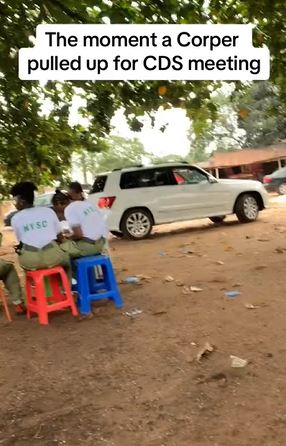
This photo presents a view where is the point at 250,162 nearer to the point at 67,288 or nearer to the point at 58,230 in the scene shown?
the point at 58,230

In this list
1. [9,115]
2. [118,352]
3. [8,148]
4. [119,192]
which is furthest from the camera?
[119,192]

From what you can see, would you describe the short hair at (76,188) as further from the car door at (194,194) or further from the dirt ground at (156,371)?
the car door at (194,194)

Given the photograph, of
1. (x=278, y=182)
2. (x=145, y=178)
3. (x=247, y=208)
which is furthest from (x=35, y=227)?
(x=278, y=182)

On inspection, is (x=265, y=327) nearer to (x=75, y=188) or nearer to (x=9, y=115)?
(x=75, y=188)

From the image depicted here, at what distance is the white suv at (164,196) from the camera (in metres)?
12.0

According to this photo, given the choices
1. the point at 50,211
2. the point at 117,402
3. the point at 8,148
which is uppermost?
the point at 8,148

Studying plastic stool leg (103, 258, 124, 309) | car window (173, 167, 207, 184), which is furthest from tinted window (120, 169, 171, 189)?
plastic stool leg (103, 258, 124, 309)

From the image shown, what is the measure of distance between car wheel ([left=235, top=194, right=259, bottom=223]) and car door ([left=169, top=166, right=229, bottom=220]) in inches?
20.3

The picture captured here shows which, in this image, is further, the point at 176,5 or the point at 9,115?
the point at 9,115

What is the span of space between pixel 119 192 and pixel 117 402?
8886 mm

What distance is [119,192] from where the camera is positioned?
472 inches

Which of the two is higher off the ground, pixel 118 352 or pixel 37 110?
pixel 37 110

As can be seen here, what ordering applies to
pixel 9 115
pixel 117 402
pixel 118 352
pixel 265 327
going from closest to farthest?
1. pixel 117 402
2. pixel 118 352
3. pixel 265 327
4. pixel 9 115

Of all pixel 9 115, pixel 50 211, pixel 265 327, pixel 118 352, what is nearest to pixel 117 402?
pixel 118 352
